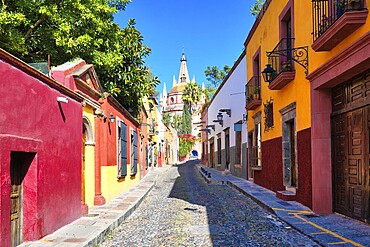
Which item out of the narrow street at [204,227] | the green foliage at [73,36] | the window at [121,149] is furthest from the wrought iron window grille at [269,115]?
the green foliage at [73,36]

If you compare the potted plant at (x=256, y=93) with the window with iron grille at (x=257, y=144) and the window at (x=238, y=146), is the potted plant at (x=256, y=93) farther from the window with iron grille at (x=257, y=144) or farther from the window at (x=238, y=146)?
the window at (x=238, y=146)

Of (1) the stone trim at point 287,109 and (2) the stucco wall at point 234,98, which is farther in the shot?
(2) the stucco wall at point 234,98

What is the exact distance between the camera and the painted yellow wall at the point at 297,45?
847 cm

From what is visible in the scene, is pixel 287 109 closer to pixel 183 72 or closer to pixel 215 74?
pixel 215 74

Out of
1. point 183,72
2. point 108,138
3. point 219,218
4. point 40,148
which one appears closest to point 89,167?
point 108,138

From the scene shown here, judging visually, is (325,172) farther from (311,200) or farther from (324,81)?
(324,81)

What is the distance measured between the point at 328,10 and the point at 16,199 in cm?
652

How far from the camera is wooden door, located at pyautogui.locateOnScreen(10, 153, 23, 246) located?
18.4 ft

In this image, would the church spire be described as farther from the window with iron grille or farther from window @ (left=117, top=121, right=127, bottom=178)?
window @ (left=117, top=121, right=127, bottom=178)

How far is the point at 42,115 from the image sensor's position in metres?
6.34

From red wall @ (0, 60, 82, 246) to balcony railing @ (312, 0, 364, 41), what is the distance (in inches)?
204

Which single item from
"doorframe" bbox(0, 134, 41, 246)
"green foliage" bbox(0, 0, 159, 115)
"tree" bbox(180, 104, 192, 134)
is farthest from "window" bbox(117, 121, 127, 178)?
"tree" bbox(180, 104, 192, 134)

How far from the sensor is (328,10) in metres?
7.74

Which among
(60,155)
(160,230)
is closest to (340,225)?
(160,230)
